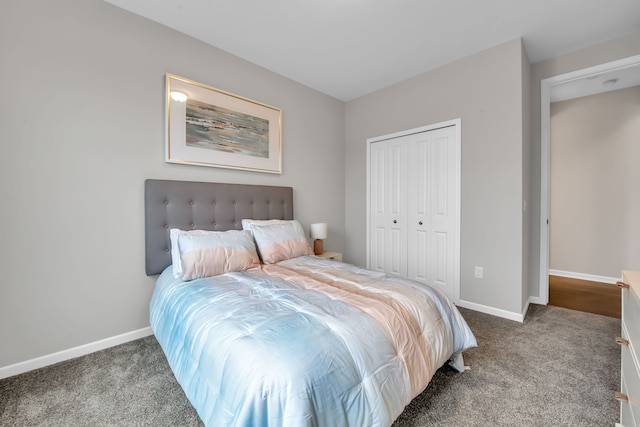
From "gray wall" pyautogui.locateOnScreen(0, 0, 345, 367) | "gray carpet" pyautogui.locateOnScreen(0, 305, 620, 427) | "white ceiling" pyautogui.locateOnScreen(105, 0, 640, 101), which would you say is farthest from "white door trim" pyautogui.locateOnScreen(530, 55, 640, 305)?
"gray wall" pyautogui.locateOnScreen(0, 0, 345, 367)

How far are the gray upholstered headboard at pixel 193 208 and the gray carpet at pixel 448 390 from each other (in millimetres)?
751

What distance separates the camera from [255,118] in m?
2.91

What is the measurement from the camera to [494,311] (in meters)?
2.71

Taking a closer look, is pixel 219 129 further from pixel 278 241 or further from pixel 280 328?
pixel 280 328

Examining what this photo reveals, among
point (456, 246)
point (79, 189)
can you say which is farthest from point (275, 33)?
point (456, 246)

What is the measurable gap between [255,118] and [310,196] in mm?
1196

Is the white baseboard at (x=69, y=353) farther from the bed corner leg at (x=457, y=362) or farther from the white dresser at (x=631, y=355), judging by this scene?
the white dresser at (x=631, y=355)

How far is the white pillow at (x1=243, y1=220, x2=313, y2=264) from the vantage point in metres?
2.43

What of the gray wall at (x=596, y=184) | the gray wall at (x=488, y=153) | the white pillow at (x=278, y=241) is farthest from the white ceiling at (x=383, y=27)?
the white pillow at (x=278, y=241)

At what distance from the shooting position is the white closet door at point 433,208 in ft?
9.87

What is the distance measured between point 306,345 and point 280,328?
0.54ft

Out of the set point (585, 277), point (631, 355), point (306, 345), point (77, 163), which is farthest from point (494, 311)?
point (77, 163)

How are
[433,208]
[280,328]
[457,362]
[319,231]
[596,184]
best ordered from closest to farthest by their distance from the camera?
1. [280,328]
2. [457,362]
3. [433,208]
4. [319,231]
5. [596,184]

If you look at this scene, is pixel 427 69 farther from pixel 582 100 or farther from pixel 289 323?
pixel 289 323
